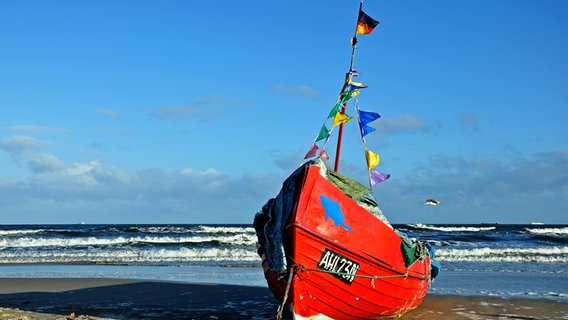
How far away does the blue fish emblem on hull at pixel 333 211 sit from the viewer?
7.59 m

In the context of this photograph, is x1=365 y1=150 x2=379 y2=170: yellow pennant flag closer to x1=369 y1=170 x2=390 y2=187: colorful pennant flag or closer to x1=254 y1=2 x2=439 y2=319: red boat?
x1=369 y1=170 x2=390 y2=187: colorful pennant flag

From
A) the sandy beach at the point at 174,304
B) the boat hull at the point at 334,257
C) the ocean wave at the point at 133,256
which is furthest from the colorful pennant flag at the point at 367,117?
the ocean wave at the point at 133,256

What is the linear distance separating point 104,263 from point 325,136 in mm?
13514

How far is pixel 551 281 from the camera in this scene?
47.8 feet

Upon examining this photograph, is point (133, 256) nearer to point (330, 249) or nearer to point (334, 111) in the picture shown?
point (334, 111)

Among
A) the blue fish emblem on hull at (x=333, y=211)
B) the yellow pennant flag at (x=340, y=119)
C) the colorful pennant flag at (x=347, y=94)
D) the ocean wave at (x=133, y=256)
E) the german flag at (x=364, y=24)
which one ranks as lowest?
the blue fish emblem on hull at (x=333, y=211)

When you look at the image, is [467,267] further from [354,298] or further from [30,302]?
[30,302]

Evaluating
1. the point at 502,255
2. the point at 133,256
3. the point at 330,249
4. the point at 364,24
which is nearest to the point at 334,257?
the point at 330,249

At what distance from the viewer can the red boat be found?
7492mm

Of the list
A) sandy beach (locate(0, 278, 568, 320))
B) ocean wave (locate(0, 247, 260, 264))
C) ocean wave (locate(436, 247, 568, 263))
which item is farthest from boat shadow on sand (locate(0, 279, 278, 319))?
ocean wave (locate(436, 247, 568, 263))

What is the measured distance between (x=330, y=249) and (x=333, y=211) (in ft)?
1.71

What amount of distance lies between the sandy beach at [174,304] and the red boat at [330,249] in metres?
1.66

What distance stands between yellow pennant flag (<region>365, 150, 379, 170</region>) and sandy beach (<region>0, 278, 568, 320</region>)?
8.98ft

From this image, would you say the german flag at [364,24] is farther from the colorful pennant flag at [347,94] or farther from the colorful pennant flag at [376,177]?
the colorful pennant flag at [376,177]
